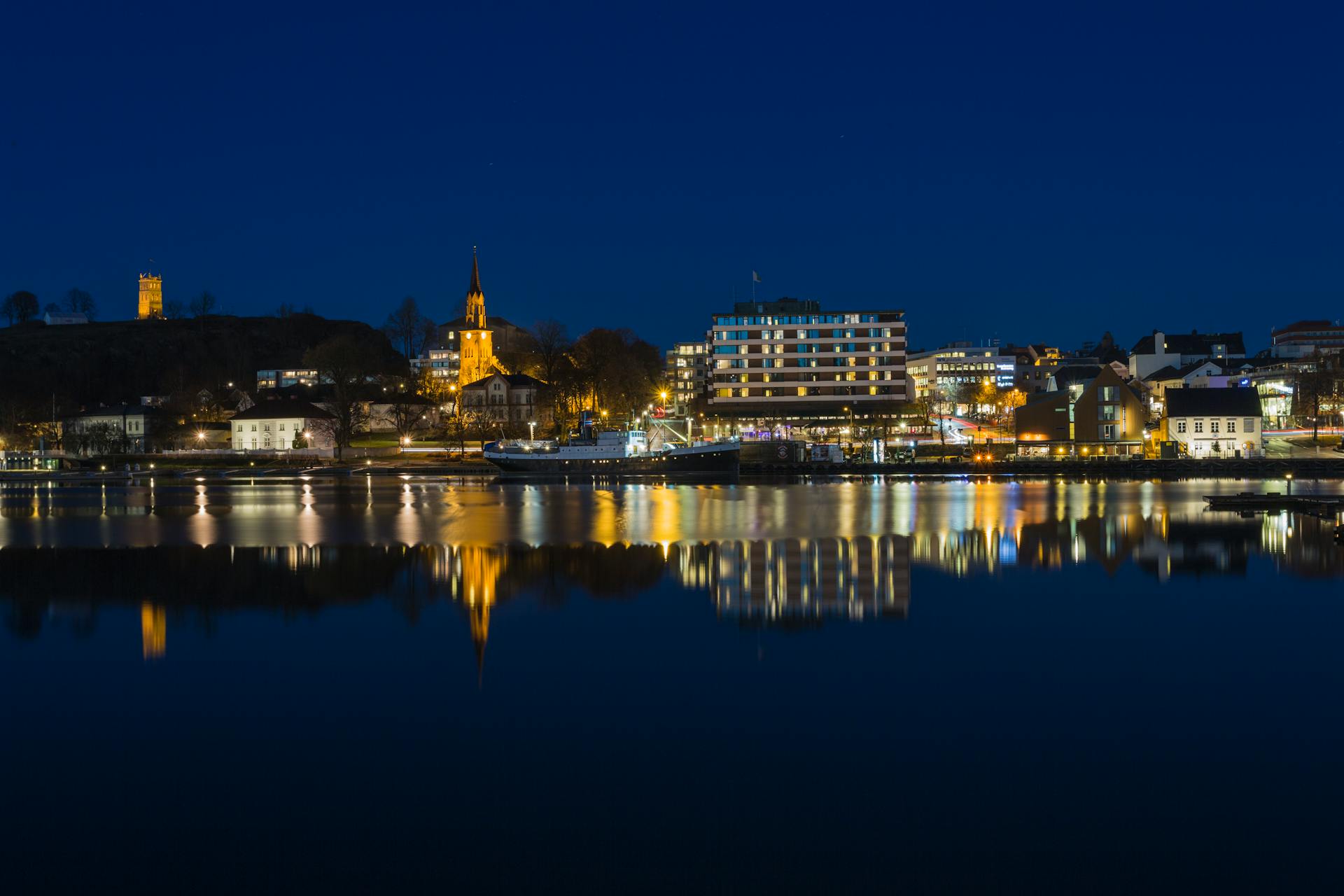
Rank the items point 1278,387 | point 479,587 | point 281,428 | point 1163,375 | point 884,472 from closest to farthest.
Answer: point 479,587 < point 884,472 < point 281,428 < point 1278,387 < point 1163,375

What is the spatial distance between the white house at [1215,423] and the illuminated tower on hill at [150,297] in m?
174

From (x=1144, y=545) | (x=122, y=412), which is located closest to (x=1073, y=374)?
(x=122, y=412)

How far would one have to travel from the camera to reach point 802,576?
21.7m

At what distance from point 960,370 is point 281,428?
9763 cm

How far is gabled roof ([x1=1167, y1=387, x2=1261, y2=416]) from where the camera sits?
254 ft

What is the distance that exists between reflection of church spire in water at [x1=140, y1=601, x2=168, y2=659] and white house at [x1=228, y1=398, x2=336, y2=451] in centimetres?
7771

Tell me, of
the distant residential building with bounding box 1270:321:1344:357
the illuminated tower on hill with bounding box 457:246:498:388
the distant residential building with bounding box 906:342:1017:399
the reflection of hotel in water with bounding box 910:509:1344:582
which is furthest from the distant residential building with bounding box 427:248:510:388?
the distant residential building with bounding box 1270:321:1344:357

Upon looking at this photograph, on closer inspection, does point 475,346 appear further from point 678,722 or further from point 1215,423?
point 678,722

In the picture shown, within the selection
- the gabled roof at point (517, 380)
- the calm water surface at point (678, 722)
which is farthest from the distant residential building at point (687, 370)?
the calm water surface at point (678, 722)

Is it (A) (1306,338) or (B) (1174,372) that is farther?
(A) (1306,338)

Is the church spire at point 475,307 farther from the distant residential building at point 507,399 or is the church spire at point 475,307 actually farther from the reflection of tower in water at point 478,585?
the reflection of tower in water at point 478,585

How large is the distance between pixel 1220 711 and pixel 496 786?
7806mm

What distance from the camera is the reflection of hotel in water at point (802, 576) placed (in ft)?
59.6

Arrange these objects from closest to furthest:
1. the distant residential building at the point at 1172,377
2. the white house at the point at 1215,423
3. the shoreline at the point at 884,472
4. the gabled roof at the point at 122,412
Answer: the shoreline at the point at 884,472, the white house at the point at 1215,423, the distant residential building at the point at 1172,377, the gabled roof at the point at 122,412
